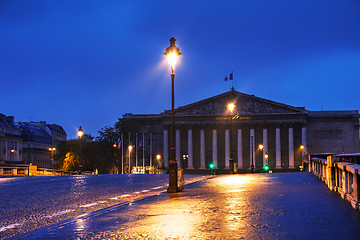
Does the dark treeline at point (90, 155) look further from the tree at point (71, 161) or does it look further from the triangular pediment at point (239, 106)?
the triangular pediment at point (239, 106)

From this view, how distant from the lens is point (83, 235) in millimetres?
8508

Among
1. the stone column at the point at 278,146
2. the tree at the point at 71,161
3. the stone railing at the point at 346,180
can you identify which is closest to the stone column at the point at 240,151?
the stone column at the point at 278,146

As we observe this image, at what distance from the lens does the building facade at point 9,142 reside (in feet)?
343

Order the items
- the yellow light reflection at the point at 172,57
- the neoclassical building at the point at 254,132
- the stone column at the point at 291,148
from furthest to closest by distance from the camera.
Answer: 1. the neoclassical building at the point at 254,132
2. the stone column at the point at 291,148
3. the yellow light reflection at the point at 172,57

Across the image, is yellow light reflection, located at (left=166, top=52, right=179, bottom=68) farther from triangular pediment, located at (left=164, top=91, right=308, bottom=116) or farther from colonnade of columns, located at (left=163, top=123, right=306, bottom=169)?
colonnade of columns, located at (left=163, top=123, right=306, bottom=169)

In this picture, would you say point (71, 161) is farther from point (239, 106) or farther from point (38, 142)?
point (38, 142)

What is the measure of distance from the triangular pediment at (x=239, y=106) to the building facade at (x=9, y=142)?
117 ft

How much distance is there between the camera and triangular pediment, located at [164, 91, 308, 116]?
99500 mm

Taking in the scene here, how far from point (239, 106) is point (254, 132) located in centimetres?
648

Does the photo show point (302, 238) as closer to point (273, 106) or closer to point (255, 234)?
point (255, 234)

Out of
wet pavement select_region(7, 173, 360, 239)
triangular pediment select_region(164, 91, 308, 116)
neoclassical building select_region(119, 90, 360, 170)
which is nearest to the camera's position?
wet pavement select_region(7, 173, 360, 239)

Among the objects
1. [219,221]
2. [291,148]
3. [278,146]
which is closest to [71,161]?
[278,146]

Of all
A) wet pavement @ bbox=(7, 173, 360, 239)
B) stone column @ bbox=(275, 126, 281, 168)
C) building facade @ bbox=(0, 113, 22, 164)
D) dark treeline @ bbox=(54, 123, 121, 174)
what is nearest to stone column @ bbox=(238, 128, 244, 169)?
stone column @ bbox=(275, 126, 281, 168)

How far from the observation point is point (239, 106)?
329 feet
